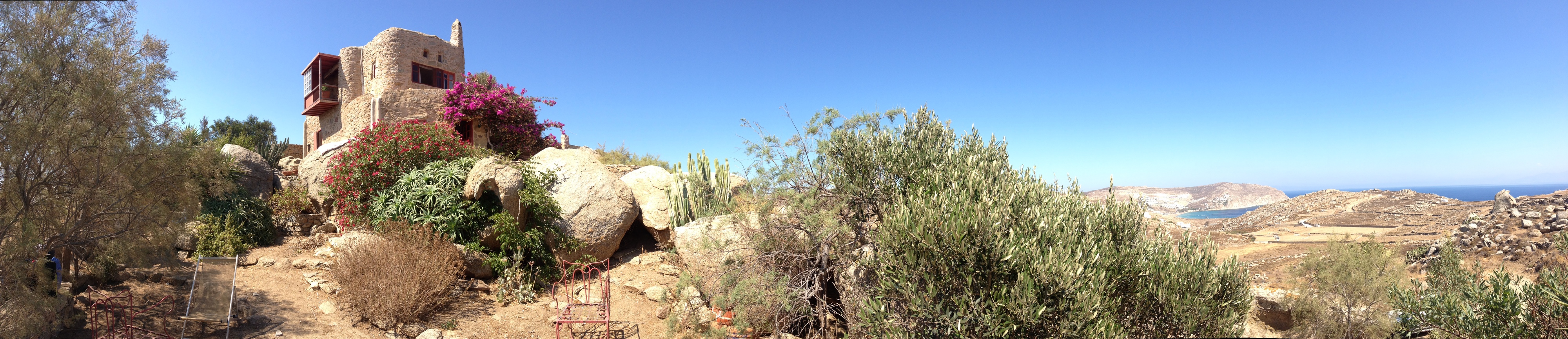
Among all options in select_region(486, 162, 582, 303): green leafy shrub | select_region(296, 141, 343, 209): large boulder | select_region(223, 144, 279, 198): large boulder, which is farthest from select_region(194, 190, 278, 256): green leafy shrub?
select_region(486, 162, 582, 303): green leafy shrub

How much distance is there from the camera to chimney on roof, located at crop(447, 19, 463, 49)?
21859mm

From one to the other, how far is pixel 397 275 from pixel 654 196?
4536 millimetres

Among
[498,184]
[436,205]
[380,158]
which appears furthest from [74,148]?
[380,158]

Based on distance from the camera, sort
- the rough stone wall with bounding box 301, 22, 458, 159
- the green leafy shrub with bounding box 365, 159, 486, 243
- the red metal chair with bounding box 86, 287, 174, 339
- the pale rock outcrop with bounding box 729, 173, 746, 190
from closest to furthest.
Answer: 1. the red metal chair with bounding box 86, 287, 174, 339
2. the green leafy shrub with bounding box 365, 159, 486, 243
3. the pale rock outcrop with bounding box 729, 173, 746, 190
4. the rough stone wall with bounding box 301, 22, 458, 159

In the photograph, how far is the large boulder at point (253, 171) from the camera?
39.8ft

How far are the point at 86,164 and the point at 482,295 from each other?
4.35 meters

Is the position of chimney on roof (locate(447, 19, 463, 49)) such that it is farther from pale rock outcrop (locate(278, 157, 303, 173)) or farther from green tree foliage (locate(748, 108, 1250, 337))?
green tree foliage (locate(748, 108, 1250, 337))

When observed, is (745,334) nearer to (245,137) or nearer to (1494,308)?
(1494,308)

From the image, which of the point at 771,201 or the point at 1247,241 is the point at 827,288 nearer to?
the point at 771,201

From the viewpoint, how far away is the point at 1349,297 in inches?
404

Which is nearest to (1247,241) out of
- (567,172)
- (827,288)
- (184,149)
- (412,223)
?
(827,288)

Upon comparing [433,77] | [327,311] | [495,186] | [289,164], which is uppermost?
[433,77]

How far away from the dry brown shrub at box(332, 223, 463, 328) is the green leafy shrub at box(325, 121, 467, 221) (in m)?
2.35

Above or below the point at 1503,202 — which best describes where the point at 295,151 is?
above
